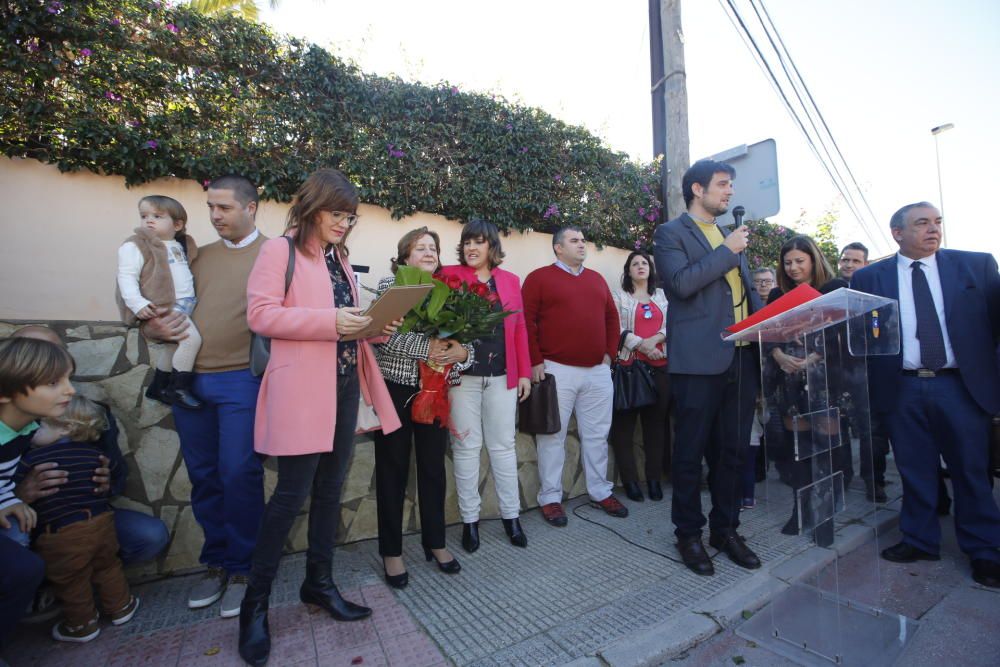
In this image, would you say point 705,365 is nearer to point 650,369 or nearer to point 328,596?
point 650,369

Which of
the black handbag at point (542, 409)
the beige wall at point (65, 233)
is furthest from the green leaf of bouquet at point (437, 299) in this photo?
the beige wall at point (65, 233)

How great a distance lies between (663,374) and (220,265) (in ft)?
12.4

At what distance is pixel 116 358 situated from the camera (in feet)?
9.84

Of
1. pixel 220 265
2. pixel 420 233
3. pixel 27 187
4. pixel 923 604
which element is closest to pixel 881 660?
pixel 923 604

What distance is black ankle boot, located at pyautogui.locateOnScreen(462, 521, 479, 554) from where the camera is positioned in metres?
3.43

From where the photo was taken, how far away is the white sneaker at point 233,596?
2.57 m

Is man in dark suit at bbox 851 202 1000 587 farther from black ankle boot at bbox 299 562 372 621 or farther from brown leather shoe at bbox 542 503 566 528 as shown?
black ankle boot at bbox 299 562 372 621

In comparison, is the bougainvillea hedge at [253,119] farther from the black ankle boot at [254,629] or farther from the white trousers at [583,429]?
the black ankle boot at [254,629]

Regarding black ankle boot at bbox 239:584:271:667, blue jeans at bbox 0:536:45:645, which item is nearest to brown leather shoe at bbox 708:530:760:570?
black ankle boot at bbox 239:584:271:667

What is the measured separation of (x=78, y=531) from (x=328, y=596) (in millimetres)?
1209

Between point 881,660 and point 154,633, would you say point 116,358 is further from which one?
point 881,660

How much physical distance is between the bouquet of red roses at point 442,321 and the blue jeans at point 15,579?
5.72 ft

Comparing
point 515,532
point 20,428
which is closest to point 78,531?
point 20,428

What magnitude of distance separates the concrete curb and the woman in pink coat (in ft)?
4.26
